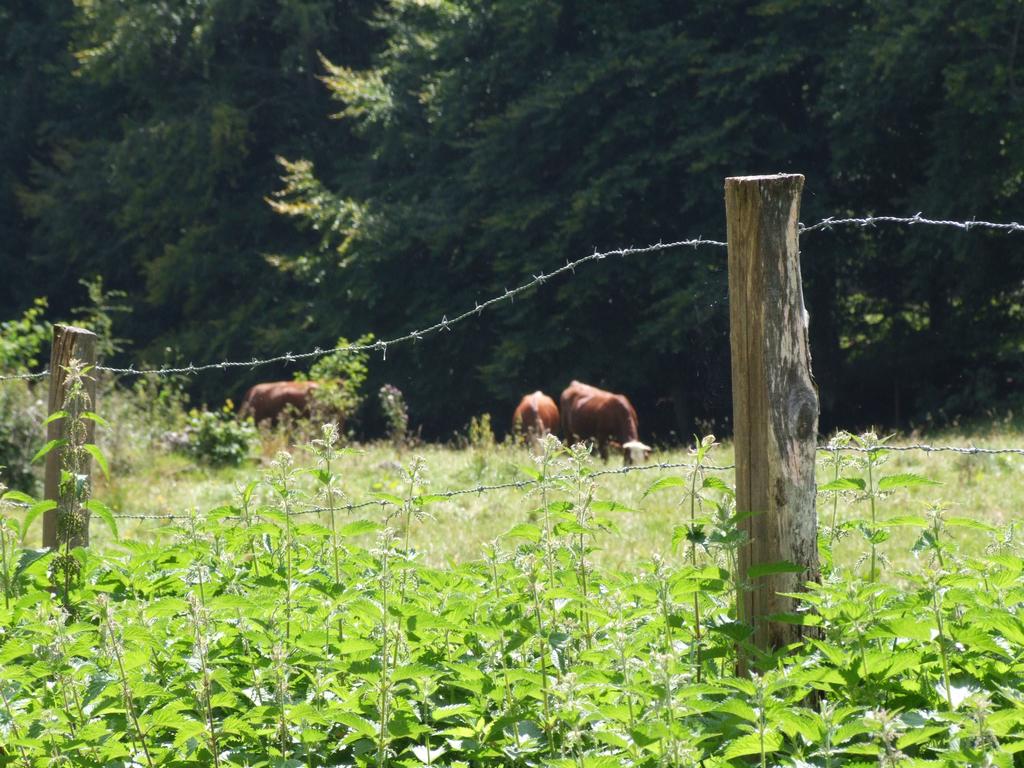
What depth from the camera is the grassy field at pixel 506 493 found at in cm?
914

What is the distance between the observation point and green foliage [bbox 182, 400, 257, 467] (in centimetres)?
1598

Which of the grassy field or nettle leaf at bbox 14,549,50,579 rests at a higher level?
nettle leaf at bbox 14,549,50,579

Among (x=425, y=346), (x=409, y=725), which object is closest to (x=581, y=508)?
(x=409, y=725)

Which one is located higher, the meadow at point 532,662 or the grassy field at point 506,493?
the meadow at point 532,662

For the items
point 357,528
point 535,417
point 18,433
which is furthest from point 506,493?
point 357,528

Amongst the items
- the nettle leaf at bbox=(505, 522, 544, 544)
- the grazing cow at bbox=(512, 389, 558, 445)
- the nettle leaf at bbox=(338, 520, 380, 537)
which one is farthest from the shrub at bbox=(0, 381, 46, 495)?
the nettle leaf at bbox=(505, 522, 544, 544)

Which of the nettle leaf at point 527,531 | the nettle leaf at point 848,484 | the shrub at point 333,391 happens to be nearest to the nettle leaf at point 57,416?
the nettle leaf at point 527,531

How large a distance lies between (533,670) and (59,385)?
285cm

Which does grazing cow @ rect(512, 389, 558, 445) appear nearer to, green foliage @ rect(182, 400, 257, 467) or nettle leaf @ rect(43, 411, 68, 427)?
green foliage @ rect(182, 400, 257, 467)

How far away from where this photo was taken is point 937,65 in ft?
63.5

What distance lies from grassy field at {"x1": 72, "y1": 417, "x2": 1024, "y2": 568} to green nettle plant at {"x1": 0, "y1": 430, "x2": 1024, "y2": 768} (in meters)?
2.72

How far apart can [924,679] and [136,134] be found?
2941 cm

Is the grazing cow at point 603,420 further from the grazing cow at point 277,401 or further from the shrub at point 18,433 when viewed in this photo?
the shrub at point 18,433

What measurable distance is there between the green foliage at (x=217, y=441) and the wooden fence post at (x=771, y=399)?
42.4 feet
